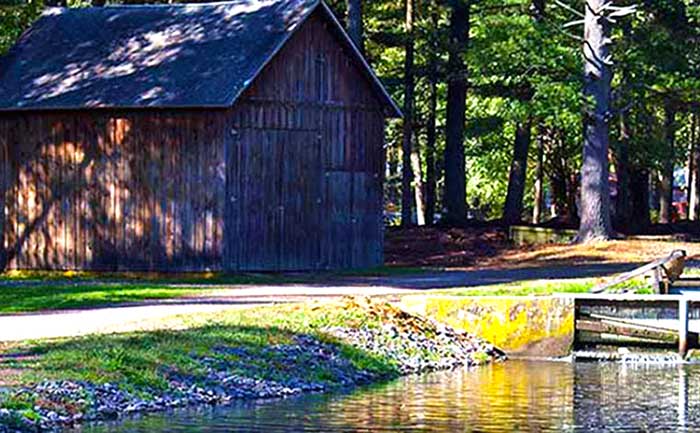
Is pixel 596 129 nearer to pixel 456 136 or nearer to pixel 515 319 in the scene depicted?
pixel 456 136

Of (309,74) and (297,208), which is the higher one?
(309,74)

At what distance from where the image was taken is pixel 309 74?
41656 mm

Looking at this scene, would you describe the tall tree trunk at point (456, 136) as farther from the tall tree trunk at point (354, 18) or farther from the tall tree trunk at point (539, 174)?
the tall tree trunk at point (539, 174)

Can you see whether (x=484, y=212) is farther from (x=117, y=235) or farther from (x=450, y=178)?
(x=117, y=235)

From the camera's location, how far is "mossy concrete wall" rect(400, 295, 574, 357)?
27.8m

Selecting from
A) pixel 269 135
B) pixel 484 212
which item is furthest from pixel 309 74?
pixel 484 212

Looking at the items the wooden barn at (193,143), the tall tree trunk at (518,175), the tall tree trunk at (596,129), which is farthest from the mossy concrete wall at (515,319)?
the tall tree trunk at (518,175)

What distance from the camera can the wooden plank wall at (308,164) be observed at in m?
40.3

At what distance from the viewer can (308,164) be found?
137 feet

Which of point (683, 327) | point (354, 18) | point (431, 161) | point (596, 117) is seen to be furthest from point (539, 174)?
point (683, 327)

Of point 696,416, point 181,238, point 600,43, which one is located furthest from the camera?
point 600,43

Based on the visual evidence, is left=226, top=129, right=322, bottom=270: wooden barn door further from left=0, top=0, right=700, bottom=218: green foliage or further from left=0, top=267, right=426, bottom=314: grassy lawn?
left=0, top=0, right=700, bottom=218: green foliage

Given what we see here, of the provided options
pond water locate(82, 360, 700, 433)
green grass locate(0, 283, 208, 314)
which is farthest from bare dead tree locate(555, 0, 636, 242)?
pond water locate(82, 360, 700, 433)

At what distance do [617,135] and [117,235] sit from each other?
1937 cm
